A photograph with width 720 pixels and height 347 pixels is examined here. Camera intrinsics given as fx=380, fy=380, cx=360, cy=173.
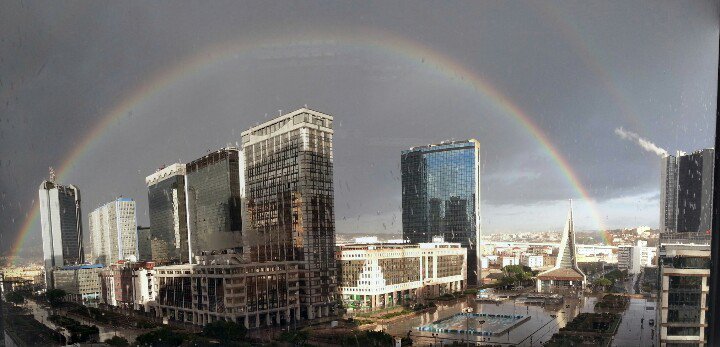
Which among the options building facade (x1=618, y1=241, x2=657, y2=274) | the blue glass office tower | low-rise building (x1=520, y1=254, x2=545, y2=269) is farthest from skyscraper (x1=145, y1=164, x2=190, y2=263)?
low-rise building (x1=520, y1=254, x2=545, y2=269)

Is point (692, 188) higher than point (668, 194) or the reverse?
the reverse

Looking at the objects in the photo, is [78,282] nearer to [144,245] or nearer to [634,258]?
[144,245]

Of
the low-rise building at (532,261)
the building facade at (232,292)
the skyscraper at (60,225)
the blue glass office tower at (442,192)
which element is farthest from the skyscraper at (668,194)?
the skyscraper at (60,225)

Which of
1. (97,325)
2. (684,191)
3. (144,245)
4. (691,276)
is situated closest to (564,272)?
(684,191)

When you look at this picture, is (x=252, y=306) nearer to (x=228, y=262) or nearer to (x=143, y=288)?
(x=228, y=262)

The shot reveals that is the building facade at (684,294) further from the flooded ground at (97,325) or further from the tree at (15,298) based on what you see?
the tree at (15,298)

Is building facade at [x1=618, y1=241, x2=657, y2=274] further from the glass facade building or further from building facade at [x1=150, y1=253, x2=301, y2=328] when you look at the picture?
building facade at [x1=150, y1=253, x2=301, y2=328]

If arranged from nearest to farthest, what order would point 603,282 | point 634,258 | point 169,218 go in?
point 169,218, point 603,282, point 634,258
